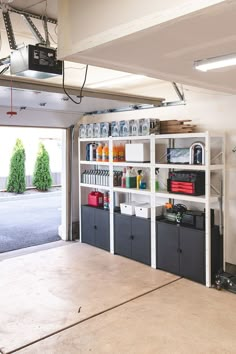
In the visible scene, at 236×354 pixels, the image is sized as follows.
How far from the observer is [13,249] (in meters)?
5.98

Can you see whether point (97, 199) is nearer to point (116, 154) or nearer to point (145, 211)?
point (116, 154)

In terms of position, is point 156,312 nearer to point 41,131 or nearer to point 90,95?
point 90,95

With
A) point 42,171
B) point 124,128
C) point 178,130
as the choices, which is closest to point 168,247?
point 178,130

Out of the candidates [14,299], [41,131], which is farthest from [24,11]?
[41,131]

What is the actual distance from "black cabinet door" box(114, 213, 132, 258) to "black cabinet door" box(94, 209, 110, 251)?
0.76 feet

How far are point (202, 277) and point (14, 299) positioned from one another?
228cm

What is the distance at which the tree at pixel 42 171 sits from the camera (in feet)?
43.5

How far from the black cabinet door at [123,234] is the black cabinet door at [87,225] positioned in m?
0.64

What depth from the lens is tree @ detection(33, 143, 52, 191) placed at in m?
13.3

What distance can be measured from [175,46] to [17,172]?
1125 centimetres

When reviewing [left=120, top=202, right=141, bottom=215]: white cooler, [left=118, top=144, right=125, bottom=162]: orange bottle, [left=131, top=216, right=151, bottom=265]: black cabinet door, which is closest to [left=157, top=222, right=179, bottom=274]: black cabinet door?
[left=131, top=216, right=151, bottom=265]: black cabinet door

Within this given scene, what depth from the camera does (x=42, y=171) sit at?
13.3 meters

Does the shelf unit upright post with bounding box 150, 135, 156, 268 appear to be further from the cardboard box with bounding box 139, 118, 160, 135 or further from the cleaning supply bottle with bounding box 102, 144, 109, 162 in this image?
the cleaning supply bottle with bounding box 102, 144, 109, 162

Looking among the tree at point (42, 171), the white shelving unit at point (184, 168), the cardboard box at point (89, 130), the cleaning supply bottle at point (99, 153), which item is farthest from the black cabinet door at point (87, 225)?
the tree at point (42, 171)
